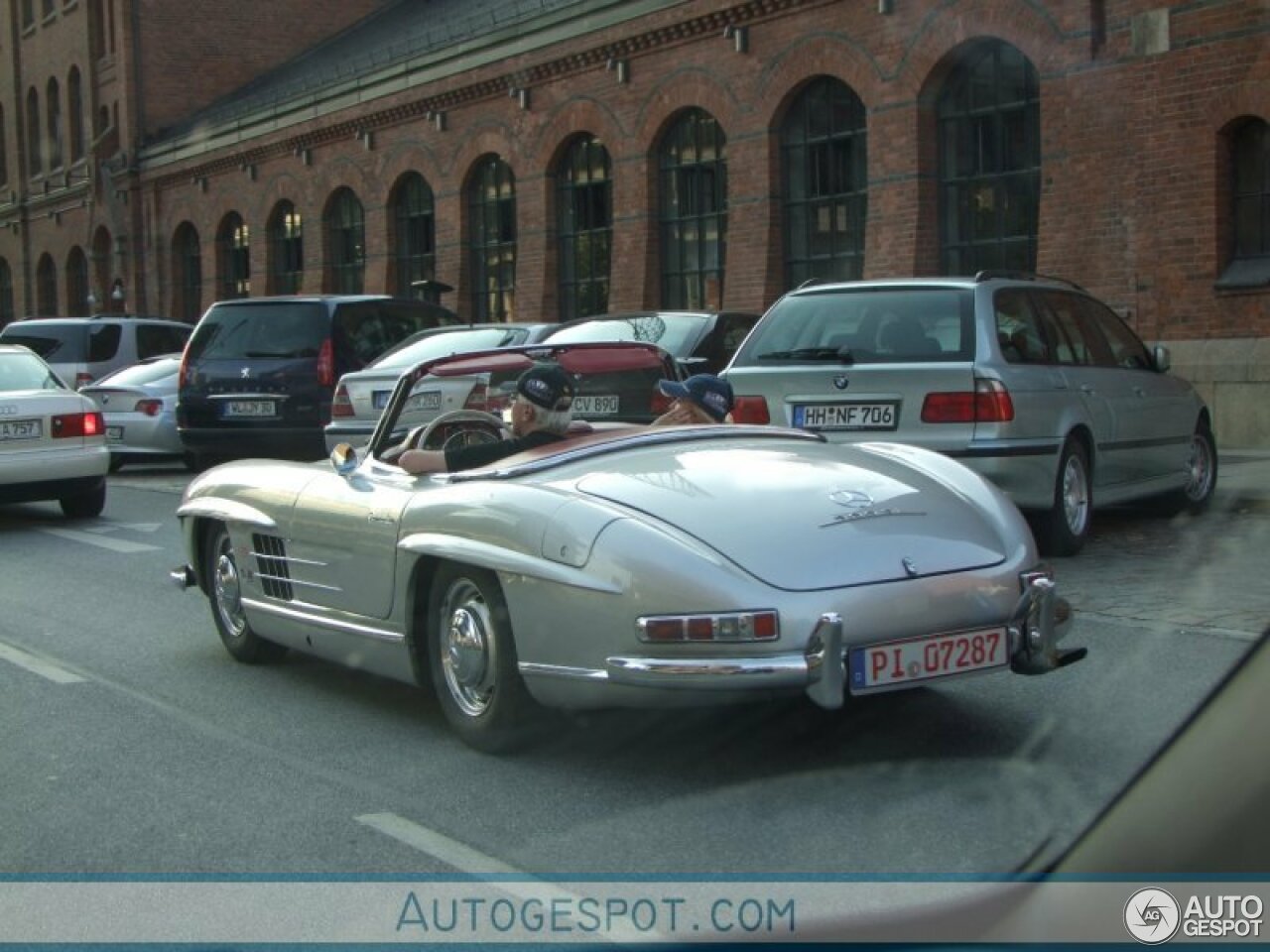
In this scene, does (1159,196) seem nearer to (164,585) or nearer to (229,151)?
(164,585)

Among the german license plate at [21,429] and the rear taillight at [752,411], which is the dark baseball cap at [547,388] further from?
the german license plate at [21,429]

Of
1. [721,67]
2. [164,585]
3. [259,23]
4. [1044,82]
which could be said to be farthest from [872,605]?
[259,23]

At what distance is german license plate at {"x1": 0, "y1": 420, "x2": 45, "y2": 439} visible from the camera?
517 inches

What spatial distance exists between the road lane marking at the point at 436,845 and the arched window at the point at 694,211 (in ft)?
64.5

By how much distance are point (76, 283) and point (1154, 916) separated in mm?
51275

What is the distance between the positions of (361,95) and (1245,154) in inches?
803

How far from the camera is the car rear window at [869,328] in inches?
386

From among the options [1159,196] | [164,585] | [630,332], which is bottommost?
[164,585]

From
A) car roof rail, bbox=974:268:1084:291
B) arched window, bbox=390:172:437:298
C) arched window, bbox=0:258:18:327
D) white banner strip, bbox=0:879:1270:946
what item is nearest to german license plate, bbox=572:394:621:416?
white banner strip, bbox=0:879:1270:946

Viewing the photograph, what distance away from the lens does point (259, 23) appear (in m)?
45.4

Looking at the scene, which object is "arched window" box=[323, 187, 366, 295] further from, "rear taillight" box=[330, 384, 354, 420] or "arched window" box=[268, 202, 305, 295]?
"rear taillight" box=[330, 384, 354, 420]

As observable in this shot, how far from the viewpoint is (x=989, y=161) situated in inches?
786

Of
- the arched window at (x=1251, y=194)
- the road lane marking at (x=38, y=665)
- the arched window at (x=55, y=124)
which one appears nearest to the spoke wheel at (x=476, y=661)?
the road lane marking at (x=38, y=665)

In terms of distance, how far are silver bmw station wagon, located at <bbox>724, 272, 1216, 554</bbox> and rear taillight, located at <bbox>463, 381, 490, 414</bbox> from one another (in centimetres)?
368
